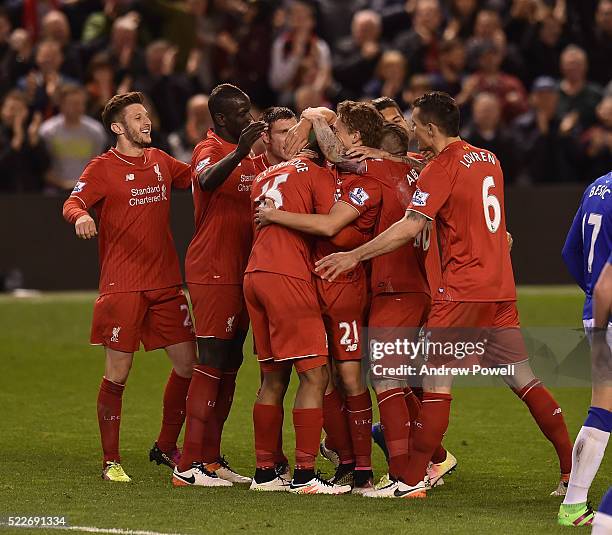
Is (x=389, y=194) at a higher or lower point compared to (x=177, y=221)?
higher

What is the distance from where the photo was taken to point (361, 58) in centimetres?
1720

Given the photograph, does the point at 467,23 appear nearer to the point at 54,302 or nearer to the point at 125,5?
the point at 125,5

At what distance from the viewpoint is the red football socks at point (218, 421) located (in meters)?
8.61

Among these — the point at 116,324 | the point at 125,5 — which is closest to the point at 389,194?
the point at 116,324

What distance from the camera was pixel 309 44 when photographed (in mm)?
17125

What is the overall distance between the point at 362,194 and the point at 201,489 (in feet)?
6.35

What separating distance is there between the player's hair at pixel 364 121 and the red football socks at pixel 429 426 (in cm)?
156

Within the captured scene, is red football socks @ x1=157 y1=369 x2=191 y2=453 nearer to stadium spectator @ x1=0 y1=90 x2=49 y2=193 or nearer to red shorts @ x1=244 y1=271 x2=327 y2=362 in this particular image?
red shorts @ x1=244 y1=271 x2=327 y2=362

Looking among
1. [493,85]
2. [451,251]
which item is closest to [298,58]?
[493,85]

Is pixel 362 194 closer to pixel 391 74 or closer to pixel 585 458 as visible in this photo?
pixel 585 458

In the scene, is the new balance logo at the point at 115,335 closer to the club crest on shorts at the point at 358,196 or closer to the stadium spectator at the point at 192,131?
the club crest on shorts at the point at 358,196

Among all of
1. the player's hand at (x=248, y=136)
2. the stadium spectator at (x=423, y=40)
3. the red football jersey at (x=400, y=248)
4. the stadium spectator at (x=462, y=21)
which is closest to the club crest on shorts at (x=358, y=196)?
the red football jersey at (x=400, y=248)

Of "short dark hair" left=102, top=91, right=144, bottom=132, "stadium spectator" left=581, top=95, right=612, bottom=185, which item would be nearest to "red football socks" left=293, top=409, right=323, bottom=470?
"short dark hair" left=102, top=91, right=144, bottom=132

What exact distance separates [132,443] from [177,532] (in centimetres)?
302
